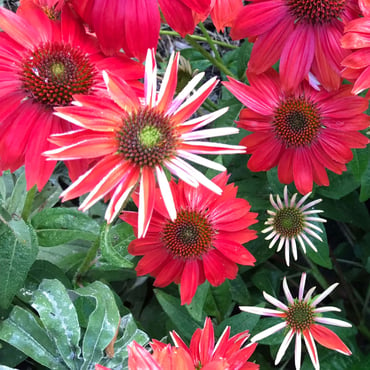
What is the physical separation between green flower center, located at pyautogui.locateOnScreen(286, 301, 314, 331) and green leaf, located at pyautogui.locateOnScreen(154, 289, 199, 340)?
189mm

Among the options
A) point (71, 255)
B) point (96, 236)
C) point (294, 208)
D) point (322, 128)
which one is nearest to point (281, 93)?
point (322, 128)

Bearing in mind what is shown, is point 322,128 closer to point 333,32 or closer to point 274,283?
point 333,32

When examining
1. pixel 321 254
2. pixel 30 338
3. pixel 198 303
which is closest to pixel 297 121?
pixel 321 254

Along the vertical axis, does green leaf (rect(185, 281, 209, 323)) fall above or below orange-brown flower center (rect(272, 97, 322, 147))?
below

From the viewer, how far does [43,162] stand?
25.0 inches

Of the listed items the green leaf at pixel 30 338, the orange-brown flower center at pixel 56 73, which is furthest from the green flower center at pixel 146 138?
the green leaf at pixel 30 338

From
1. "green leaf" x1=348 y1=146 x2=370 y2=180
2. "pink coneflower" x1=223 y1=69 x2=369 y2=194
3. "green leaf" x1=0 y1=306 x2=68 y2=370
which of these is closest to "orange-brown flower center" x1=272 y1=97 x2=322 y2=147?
"pink coneflower" x1=223 y1=69 x2=369 y2=194

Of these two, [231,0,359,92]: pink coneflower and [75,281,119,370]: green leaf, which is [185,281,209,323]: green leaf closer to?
[75,281,119,370]: green leaf

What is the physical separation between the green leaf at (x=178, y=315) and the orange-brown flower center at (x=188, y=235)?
0.42ft

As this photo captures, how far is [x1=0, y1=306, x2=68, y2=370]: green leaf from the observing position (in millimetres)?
824

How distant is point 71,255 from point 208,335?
47cm

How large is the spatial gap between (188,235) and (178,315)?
184 millimetres

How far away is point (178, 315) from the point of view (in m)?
1.00

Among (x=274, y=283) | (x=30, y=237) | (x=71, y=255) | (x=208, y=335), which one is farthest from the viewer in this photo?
(x=274, y=283)
